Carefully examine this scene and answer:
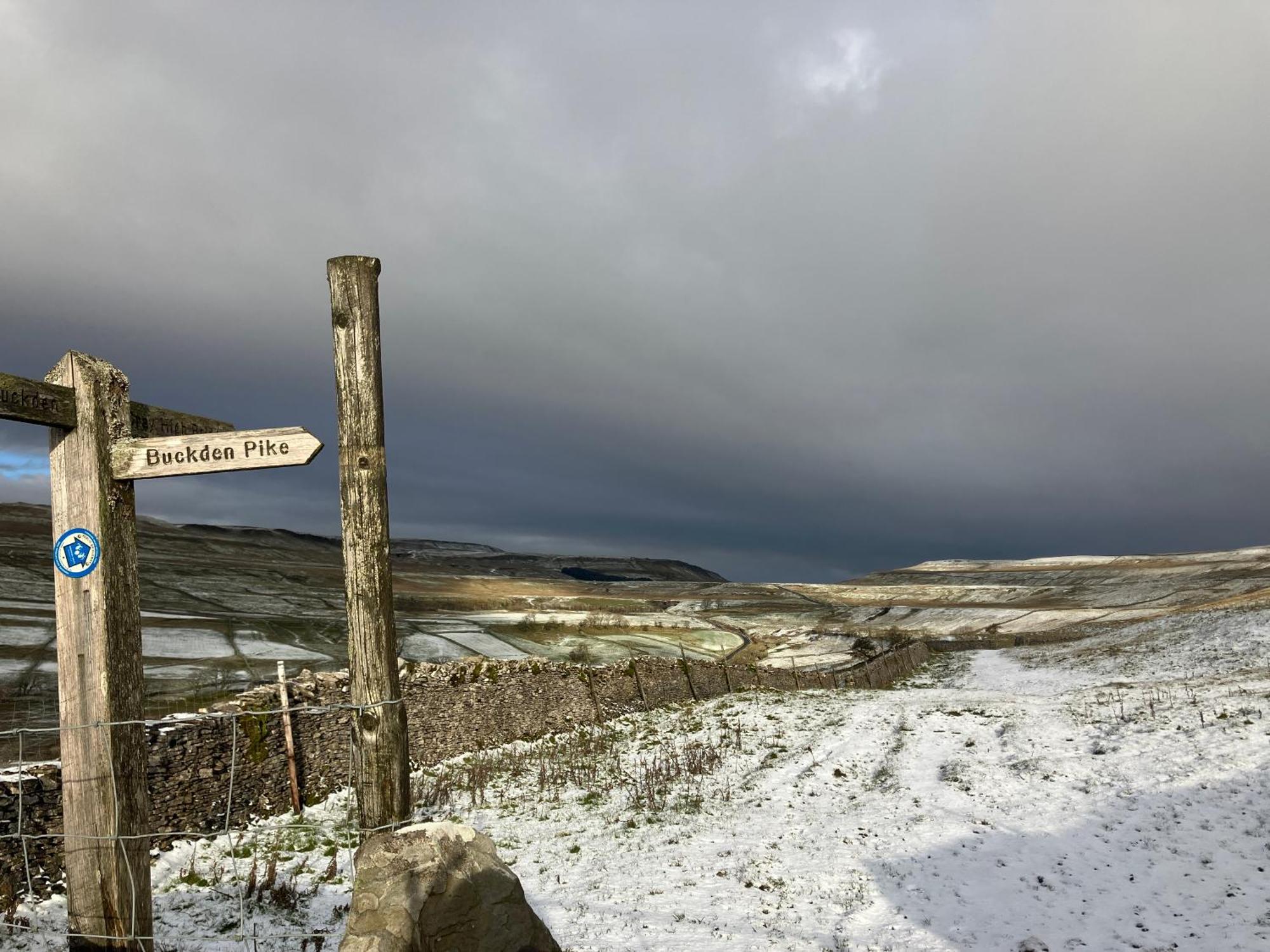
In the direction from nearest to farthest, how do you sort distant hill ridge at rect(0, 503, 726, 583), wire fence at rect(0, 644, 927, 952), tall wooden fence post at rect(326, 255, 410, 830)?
tall wooden fence post at rect(326, 255, 410, 830), wire fence at rect(0, 644, 927, 952), distant hill ridge at rect(0, 503, 726, 583)

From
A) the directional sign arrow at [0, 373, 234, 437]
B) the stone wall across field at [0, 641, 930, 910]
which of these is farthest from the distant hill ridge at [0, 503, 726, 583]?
the directional sign arrow at [0, 373, 234, 437]

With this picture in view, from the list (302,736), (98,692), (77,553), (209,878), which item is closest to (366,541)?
(77,553)

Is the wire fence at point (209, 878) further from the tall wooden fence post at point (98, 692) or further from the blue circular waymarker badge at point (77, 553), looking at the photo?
the blue circular waymarker badge at point (77, 553)

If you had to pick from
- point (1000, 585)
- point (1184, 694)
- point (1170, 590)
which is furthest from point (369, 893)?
point (1000, 585)

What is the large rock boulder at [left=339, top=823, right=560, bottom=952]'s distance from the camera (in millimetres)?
5164

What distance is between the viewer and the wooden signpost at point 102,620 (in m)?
5.62

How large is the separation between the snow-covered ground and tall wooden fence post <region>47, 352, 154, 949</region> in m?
3.00

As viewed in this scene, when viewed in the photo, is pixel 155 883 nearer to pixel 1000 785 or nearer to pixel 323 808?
pixel 323 808

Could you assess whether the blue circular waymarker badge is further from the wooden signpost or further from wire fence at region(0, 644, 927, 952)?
wire fence at region(0, 644, 927, 952)

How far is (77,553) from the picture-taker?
566 cm

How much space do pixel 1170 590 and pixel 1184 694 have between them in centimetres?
8247

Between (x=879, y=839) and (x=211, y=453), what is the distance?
10.4 meters

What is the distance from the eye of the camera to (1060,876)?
9398 millimetres

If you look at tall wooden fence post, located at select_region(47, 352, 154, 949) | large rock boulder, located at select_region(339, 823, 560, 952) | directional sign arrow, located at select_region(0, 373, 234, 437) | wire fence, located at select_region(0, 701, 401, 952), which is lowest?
wire fence, located at select_region(0, 701, 401, 952)
